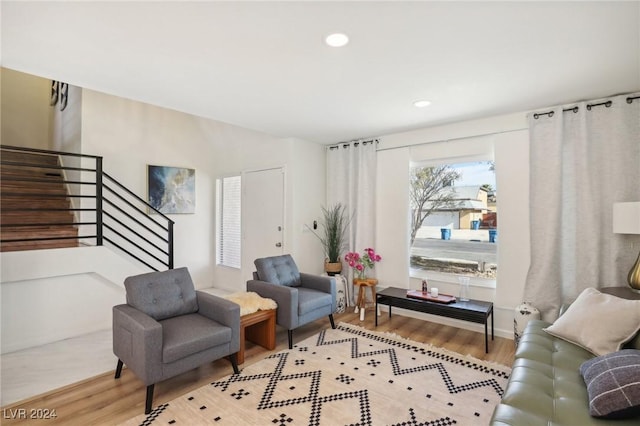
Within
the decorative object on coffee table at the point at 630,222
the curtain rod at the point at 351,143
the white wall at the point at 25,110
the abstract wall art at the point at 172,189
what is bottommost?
the decorative object on coffee table at the point at 630,222

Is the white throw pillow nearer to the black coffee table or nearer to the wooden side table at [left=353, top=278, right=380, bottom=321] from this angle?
the black coffee table

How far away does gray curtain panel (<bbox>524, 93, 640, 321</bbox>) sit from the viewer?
2.78 meters

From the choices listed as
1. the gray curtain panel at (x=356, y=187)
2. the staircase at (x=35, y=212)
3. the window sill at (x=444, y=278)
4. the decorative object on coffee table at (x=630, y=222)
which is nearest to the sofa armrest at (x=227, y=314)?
the staircase at (x=35, y=212)

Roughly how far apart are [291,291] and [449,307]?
166 cm

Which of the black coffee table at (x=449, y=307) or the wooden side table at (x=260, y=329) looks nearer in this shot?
the wooden side table at (x=260, y=329)

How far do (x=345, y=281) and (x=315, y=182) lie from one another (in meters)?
1.58

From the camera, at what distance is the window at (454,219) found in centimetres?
368

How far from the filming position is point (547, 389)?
1655mm

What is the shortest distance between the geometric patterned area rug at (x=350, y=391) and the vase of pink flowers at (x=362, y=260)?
4.03 ft

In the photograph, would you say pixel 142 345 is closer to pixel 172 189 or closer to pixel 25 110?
pixel 172 189

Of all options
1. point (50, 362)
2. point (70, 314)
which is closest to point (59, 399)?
point (50, 362)

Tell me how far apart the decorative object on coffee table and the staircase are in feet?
16.6

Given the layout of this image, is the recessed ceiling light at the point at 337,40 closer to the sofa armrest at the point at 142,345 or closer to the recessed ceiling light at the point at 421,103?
the recessed ceiling light at the point at 421,103

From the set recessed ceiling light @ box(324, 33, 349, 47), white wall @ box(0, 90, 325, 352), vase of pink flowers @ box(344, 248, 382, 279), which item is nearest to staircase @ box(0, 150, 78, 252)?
white wall @ box(0, 90, 325, 352)
